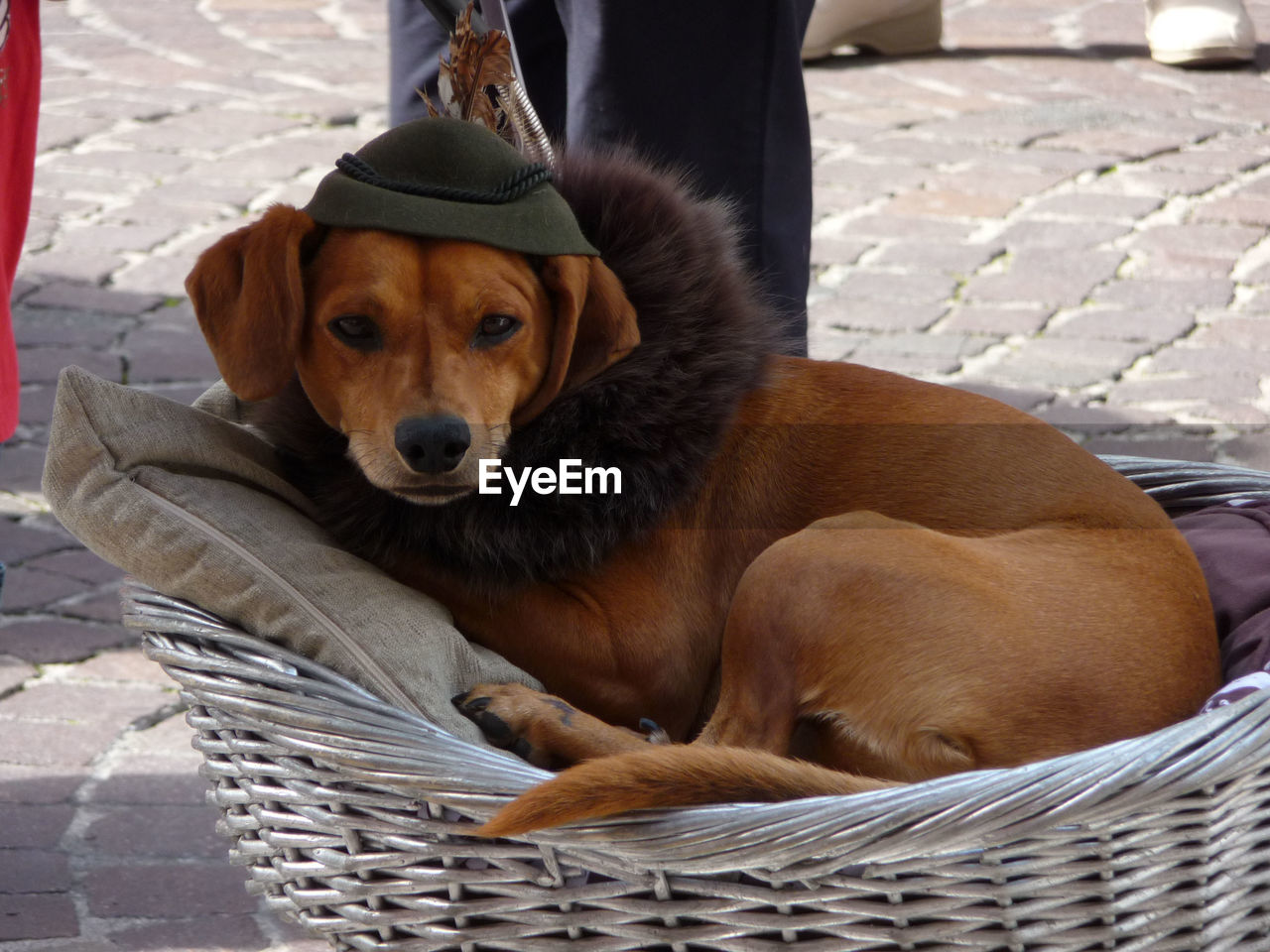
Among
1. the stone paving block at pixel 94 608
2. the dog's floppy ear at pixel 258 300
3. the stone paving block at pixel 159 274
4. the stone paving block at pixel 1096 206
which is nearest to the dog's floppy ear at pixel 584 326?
the dog's floppy ear at pixel 258 300

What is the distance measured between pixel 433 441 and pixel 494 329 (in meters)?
0.22

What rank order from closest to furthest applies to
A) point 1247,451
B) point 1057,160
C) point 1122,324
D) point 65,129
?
point 1247,451 → point 1122,324 → point 1057,160 → point 65,129

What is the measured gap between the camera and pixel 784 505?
2553 millimetres

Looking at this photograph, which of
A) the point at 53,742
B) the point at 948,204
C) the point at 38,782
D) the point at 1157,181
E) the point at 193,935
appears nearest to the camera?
the point at 193,935

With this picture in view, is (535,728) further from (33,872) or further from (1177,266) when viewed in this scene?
(1177,266)

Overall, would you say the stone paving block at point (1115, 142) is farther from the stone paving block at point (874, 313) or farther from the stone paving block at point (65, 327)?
the stone paving block at point (65, 327)

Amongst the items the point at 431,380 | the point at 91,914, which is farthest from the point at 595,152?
the point at 91,914

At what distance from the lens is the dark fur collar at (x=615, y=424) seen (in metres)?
2.32

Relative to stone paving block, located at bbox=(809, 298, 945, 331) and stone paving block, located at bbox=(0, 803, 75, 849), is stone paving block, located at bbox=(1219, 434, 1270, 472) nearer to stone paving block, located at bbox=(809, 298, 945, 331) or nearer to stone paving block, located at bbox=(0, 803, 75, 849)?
stone paving block, located at bbox=(809, 298, 945, 331)

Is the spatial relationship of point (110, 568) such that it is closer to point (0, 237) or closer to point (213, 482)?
point (0, 237)

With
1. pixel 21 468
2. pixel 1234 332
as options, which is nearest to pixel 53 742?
pixel 21 468

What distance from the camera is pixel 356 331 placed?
2.24 metres

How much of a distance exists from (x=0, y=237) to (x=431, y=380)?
40.7 inches

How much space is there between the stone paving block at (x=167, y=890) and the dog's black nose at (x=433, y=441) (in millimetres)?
1235
